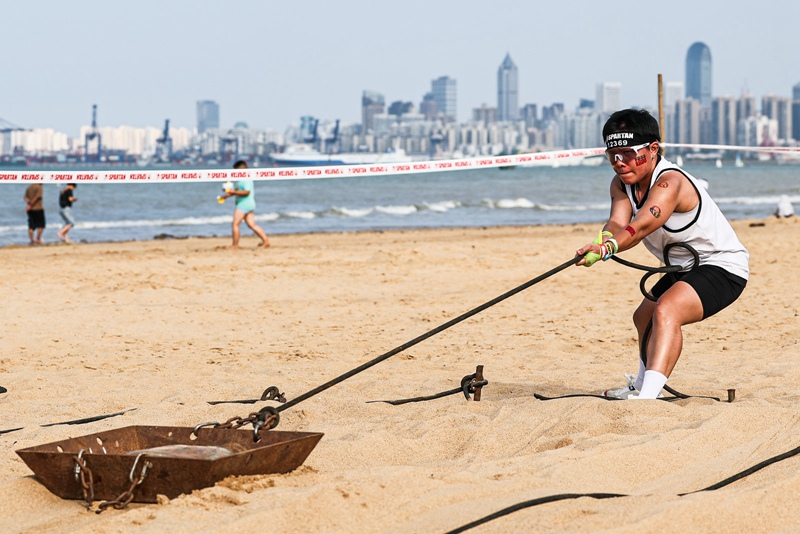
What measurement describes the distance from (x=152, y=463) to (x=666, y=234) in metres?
2.77

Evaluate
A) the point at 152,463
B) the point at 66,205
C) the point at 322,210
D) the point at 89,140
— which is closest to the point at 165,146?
the point at 89,140

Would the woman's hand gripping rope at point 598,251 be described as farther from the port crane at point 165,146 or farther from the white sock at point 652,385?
the port crane at point 165,146

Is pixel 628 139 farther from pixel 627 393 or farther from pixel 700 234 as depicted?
pixel 627 393

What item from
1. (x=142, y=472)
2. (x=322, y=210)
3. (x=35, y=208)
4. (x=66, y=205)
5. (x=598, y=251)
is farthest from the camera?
(x=322, y=210)

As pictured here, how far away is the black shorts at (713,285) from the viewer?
16.1 ft

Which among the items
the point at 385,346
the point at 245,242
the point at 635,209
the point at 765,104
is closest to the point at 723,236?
the point at 635,209

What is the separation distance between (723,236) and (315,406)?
232cm

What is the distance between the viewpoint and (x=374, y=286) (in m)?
11.1

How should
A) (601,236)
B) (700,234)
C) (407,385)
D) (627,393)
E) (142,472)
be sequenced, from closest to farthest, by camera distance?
(142,472) < (601,236) < (700,234) < (627,393) < (407,385)

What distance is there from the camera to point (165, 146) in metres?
138

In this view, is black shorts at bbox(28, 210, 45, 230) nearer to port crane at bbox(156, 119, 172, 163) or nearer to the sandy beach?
the sandy beach

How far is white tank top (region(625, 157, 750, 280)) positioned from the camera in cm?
494

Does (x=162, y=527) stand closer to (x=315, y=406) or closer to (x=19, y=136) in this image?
(x=315, y=406)

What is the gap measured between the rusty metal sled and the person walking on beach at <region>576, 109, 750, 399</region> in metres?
1.73
